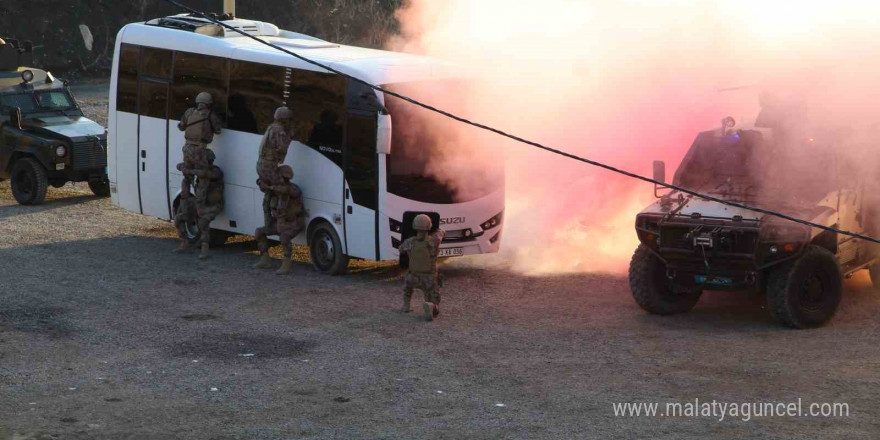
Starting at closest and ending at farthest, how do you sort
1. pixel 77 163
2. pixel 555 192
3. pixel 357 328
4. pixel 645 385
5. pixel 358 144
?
1. pixel 645 385
2. pixel 357 328
3. pixel 358 144
4. pixel 555 192
5. pixel 77 163

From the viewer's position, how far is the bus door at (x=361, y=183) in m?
15.2

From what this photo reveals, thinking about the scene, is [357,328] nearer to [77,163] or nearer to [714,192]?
[714,192]

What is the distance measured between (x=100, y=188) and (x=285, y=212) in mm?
7321

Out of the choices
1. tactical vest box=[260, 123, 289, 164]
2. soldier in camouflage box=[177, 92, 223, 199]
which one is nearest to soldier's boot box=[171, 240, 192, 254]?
soldier in camouflage box=[177, 92, 223, 199]

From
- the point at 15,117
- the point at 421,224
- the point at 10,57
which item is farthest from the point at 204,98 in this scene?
the point at 10,57

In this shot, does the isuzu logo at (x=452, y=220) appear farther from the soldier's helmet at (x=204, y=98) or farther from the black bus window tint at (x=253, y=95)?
the soldier's helmet at (x=204, y=98)

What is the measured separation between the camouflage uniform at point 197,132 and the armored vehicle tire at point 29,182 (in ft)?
17.1

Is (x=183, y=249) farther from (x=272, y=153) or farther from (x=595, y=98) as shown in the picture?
(x=595, y=98)

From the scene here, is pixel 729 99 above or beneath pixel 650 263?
above

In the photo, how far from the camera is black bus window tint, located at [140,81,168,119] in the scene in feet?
58.4

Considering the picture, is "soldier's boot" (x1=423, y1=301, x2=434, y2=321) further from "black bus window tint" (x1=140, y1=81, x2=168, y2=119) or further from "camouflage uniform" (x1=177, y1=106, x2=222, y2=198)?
"black bus window tint" (x1=140, y1=81, x2=168, y2=119)

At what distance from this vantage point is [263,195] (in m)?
16.6

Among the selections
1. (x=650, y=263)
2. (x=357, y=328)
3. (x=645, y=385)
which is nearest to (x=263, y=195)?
(x=357, y=328)

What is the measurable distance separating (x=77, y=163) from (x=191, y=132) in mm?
5182
